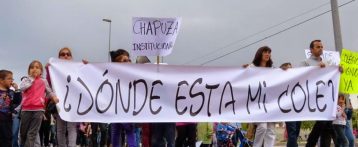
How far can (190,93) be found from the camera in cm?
731

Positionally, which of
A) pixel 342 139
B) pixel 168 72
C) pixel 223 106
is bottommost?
pixel 342 139

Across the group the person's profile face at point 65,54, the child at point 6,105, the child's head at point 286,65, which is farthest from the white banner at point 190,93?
the child at point 6,105

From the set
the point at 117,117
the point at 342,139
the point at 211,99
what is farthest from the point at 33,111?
the point at 342,139

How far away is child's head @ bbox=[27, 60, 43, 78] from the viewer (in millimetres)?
7223

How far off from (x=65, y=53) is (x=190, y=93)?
1879 mm

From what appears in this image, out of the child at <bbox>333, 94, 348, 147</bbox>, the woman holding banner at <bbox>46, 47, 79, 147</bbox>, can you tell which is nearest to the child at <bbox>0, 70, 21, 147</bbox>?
the woman holding banner at <bbox>46, 47, 79, 147</bbox>

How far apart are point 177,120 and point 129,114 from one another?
693mm

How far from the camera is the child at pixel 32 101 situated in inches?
282

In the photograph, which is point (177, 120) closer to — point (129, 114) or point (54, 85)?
point (129, 114)

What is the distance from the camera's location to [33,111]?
7230 mm

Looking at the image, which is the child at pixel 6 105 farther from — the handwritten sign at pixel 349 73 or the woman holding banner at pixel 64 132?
the handwritten sign at pixel 349 73

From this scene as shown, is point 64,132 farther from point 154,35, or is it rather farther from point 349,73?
point 349,73

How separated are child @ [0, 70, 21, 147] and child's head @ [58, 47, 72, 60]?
121 centimetres

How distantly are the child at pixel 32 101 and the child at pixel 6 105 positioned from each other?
1.89 ft
